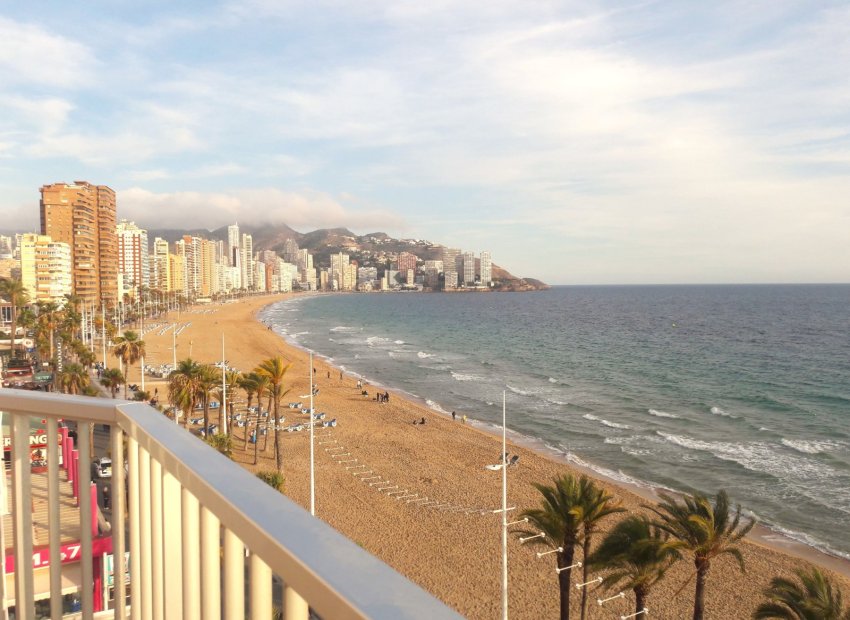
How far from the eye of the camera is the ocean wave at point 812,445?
88.5ft

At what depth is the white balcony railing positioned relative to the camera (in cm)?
90

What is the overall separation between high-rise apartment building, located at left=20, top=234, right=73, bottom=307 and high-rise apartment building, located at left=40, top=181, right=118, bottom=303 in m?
6.07

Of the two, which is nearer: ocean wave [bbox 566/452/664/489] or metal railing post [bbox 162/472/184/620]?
metal railing post [bbox 162/472/184/620]

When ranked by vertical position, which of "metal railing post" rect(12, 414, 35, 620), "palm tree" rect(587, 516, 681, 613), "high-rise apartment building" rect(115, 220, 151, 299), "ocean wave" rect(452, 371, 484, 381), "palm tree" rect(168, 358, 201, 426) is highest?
"high-rise apartment building" rect(115, 220, 151, 299)

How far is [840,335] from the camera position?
73750mm

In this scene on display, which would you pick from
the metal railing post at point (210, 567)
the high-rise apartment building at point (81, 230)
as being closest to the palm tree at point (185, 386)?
the metal railing post at point (210, 567)

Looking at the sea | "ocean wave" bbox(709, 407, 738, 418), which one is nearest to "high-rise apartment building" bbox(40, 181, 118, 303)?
the sea

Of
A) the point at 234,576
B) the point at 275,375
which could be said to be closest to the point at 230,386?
the point at 275,375

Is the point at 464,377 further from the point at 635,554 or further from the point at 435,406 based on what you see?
the point at 635,554

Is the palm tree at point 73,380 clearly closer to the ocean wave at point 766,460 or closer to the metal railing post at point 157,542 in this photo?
the ocean wave at point 766,460

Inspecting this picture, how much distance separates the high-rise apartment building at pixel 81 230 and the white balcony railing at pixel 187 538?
8508cm

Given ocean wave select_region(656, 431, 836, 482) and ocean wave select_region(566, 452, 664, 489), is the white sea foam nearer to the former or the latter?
ocean wave select_region(656, 431, 836, 482)

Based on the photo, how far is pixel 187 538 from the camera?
4.72 feet

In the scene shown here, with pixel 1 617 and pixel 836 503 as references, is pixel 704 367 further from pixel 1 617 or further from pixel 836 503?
pixel 1 617
